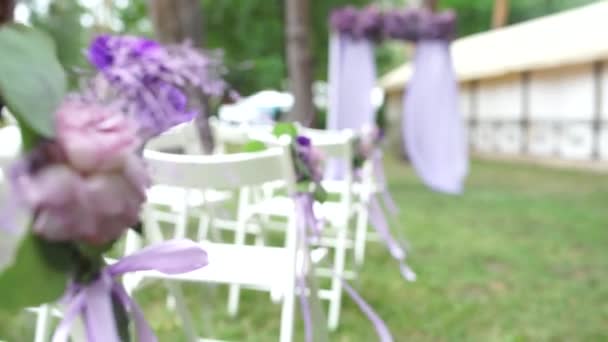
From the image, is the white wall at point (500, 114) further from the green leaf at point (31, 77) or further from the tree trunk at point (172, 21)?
the green leaf at point (31, 77)

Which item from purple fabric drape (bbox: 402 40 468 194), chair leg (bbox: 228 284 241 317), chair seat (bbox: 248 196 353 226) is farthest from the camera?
purple fabric drape (bbox: 402 40 468 194)

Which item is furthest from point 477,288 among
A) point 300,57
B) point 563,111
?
point 563,111

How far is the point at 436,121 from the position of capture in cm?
669

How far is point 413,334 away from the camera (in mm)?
2492

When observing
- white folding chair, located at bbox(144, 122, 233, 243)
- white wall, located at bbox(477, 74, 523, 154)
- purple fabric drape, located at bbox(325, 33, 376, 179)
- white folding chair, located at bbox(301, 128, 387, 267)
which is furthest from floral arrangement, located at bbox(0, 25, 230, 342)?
white wall, located at bbox(477, 74, 523, 154)

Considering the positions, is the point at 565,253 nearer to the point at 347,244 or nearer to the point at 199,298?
the point at 347,244

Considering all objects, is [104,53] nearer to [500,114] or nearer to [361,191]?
[361,191]

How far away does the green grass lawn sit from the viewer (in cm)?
252

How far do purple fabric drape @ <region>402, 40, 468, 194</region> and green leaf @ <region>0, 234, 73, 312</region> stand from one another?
249 inches

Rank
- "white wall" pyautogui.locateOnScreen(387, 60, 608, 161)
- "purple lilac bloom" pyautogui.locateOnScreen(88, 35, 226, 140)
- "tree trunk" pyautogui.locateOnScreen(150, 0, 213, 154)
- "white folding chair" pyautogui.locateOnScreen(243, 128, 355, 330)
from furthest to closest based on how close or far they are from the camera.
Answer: "white wall" pyautogui.locateOnScreen(387, 60, 608, 161) → "tree trunk" pyautogui.locateOnScreen(150, 0, 213, 154) → "white folding chair" pyautogui.locateOnScreen(243, 128, 355, 330) → "purple lilac bloom" pyautogui.locateOnScreen(88, 35, 226, 140)

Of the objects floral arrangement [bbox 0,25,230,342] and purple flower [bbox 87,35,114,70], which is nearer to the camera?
floral arrangement [bbox 0,25,230,342]

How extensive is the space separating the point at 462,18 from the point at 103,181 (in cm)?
1541

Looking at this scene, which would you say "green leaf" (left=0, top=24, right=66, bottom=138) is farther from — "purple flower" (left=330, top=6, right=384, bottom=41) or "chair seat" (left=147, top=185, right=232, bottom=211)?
"purple flower" (left=330, top=6, right=384, bottom=41)

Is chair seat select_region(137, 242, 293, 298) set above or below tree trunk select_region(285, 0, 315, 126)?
below
